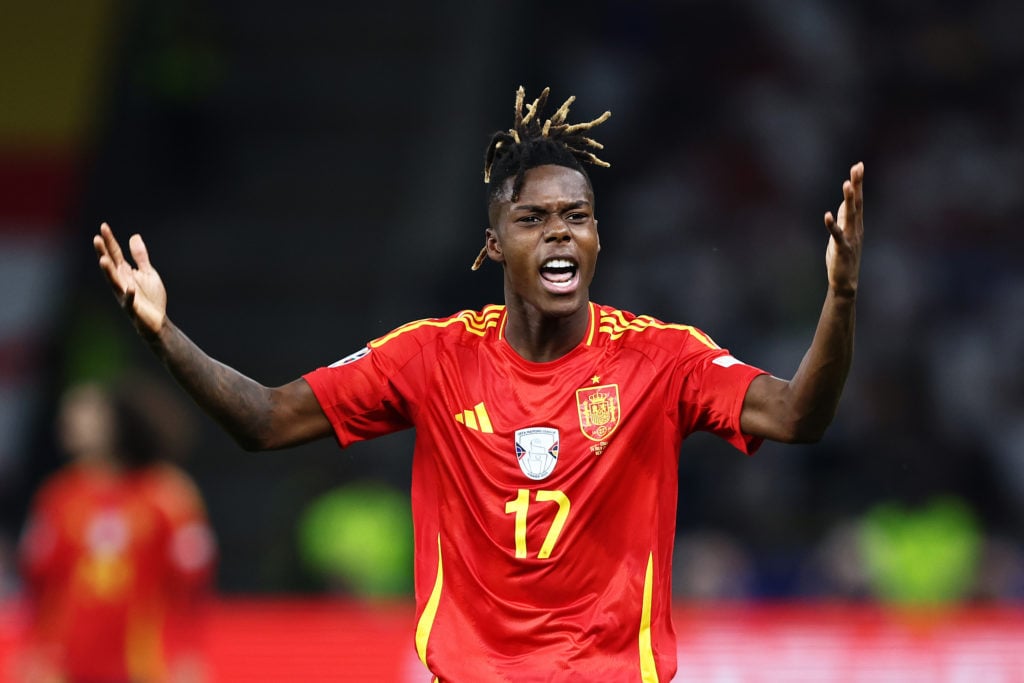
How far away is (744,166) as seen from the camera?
49.7ft

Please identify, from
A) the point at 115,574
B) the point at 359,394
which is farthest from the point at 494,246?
the point at 115,574

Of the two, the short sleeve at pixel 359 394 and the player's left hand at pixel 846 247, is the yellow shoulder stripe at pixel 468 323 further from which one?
the player's left hand at pixel 846 247

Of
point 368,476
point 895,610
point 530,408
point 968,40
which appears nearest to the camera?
point 530,408

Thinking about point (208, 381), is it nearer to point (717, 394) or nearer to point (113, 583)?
point (717, 394)

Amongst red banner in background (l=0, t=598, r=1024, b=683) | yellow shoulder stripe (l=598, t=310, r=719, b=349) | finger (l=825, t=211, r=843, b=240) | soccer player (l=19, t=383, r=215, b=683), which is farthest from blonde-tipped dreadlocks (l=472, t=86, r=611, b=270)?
red banner in background (l=0, t=598, r=1024, b=683)

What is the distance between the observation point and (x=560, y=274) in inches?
177

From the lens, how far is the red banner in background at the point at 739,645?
8336mm

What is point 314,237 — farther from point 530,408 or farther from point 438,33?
point 530,408

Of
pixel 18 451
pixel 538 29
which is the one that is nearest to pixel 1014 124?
pixel 538 29

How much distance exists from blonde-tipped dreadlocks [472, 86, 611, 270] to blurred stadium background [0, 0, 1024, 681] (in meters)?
6.47

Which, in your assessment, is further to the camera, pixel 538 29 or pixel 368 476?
pixel 538 29

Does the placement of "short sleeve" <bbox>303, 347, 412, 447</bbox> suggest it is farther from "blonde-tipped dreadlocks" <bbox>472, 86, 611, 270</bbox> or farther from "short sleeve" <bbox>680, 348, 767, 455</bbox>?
"short sleeve" <bbox>680, 348, 767, 455</bbox>

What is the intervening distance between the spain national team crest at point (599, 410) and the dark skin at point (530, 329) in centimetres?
18

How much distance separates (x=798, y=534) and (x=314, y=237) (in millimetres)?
6020
